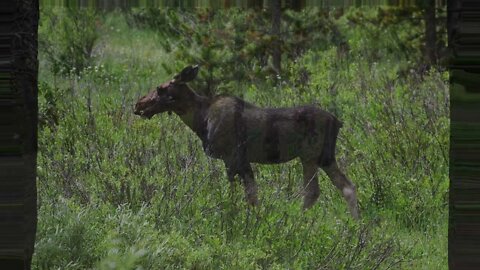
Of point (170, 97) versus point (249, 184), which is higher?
point (170, 97)

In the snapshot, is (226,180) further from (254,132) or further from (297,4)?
(297,4)

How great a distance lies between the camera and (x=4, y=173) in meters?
4.69

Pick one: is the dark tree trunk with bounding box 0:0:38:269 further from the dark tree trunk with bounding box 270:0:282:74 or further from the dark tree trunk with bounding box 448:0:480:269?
the dark tree trunk with bounding box 270:0:282:74

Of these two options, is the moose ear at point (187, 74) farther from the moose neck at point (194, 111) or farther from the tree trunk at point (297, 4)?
the tree trunk at point (297, 4)

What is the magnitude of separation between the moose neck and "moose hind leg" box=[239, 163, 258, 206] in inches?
20.7

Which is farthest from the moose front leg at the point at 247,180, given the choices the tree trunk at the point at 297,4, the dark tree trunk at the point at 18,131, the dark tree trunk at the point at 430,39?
the dark tree trunk at the point at 430,39

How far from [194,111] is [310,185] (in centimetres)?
88

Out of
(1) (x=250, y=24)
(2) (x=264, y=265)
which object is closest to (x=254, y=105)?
(2) (x=264, y=265)

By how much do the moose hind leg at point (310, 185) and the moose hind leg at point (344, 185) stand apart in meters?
0.13

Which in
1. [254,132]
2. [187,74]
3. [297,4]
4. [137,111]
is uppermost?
[297,4]

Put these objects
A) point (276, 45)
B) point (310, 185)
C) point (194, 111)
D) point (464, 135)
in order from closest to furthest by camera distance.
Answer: point (464, 135)
point (310, 185)
point (194, 111)
point (276, 45)

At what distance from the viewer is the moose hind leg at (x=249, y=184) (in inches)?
229

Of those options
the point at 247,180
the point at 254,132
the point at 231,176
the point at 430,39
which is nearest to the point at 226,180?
the point at 231,176

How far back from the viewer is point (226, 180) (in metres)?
5.94
